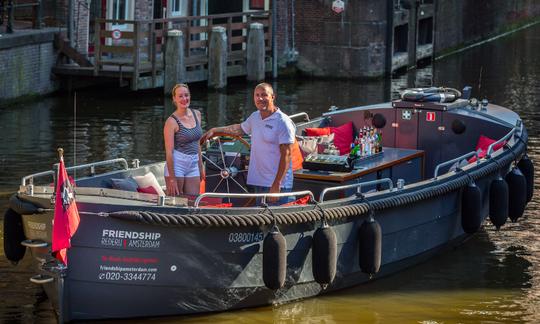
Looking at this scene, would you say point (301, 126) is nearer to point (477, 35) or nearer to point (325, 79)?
point (325, 79)

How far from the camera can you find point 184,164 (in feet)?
39.8

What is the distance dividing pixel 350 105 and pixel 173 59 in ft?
12.2

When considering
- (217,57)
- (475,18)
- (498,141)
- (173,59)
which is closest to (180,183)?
(498,141)

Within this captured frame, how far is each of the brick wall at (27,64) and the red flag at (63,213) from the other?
46.0ft

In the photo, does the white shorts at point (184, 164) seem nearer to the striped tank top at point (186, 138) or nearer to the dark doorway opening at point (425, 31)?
the striped tank top at point (186, 138)

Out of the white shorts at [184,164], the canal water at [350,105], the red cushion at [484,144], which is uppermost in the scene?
the white shorts at [184,164]

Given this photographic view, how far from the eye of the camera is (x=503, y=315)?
12.2 metres

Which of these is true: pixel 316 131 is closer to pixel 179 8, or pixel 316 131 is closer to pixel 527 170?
pixel 527 170

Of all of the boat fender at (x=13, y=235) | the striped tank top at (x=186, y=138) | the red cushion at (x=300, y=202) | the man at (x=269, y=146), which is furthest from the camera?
the striped tank top at (x=186, y=138)

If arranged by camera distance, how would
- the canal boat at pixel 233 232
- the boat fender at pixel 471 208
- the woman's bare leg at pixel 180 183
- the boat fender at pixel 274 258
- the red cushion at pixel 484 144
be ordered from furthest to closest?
the red cushion at pixel 484 144 < the boat fender at pixel 471 208 < the woman's bare leg at pixel 180 183 < the boat fender at pixel 274 258 < the canal boat at pixel 233 232

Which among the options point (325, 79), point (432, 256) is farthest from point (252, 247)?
point (325, 79)

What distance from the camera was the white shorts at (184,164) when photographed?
12.1 meters

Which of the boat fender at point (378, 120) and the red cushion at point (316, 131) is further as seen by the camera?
the boat fender at point (378, 120)

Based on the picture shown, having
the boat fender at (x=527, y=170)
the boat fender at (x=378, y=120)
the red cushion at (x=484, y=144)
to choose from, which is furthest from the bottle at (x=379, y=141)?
the boat fender at (x=527, y=170)
